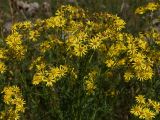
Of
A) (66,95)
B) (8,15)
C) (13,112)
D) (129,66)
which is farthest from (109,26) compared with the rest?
(8,15)

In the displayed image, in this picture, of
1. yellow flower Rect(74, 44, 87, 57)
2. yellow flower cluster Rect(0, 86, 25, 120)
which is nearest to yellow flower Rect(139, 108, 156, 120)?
yellow flower Rect(74, 44, 87, 57)

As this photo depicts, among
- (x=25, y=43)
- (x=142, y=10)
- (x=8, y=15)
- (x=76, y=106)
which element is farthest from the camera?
(x=8, y=15)

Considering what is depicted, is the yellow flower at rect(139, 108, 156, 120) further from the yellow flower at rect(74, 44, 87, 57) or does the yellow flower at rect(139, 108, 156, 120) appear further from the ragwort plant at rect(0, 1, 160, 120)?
the yellow flower at rect(74, 44, 87, 57)

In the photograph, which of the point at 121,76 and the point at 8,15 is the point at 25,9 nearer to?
the point at 8,15

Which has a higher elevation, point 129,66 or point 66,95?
point 129,66

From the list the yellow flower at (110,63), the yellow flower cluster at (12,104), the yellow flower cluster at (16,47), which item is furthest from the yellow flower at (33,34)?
the yellow flower at (110,63)

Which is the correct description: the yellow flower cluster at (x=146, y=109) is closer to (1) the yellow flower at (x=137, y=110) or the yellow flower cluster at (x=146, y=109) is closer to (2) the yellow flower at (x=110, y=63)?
(1) the yellow flower at (x=137, y=110)
